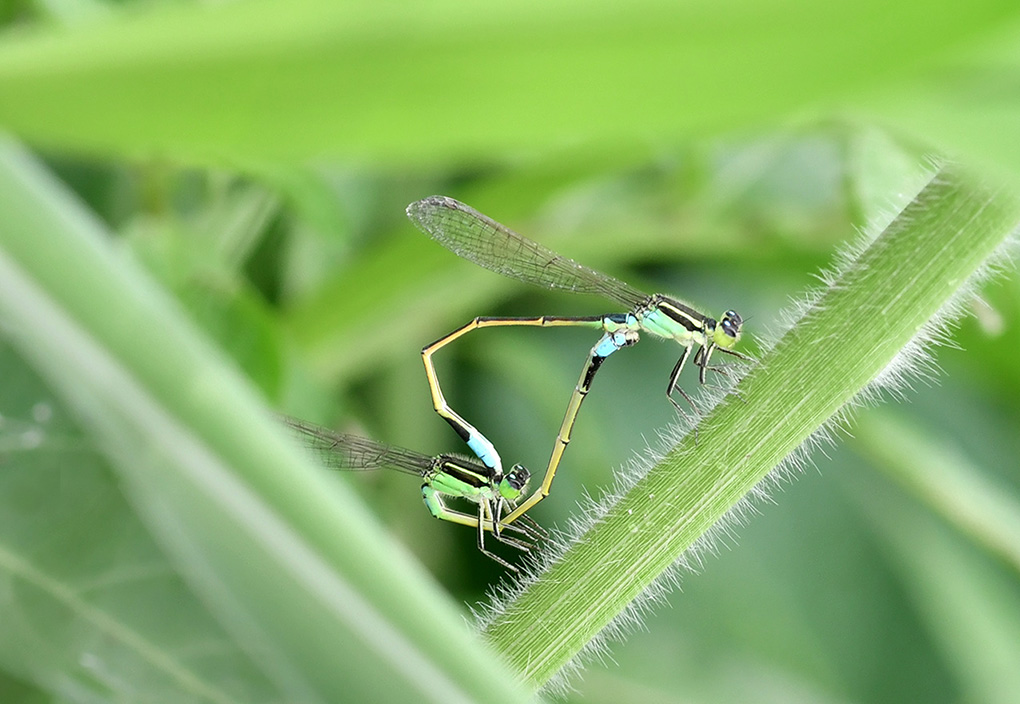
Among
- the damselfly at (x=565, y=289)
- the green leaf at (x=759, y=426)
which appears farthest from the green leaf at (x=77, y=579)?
the damselfly at (x=565, y=289)

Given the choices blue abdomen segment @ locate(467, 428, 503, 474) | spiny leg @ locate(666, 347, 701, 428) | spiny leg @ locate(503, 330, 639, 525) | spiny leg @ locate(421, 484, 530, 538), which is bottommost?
spiny leg @ locate(421, 484, 530, 538)

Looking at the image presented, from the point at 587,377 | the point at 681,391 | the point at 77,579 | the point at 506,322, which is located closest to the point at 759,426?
the point at 681,391

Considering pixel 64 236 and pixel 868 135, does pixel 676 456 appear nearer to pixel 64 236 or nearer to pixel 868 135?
pixel 64 236

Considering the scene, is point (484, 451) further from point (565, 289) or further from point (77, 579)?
point (77, 579)

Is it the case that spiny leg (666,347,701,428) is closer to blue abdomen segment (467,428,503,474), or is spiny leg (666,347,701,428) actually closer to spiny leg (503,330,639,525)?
spiny leg (503,330,639,525)

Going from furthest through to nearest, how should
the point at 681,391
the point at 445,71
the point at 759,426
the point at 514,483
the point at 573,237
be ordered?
the point at 573,237 < the point at 514,483 < the point at 681,391 < the point at 759,426 < the point at 445,71

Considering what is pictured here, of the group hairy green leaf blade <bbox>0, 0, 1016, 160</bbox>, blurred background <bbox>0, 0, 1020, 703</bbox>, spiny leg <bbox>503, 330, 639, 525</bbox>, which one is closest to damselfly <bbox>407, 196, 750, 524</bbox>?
spiny leg <bbox>503, 330, 639, 525</bbox>

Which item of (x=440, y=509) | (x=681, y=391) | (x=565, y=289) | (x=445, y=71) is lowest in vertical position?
(x=440, y=509)
